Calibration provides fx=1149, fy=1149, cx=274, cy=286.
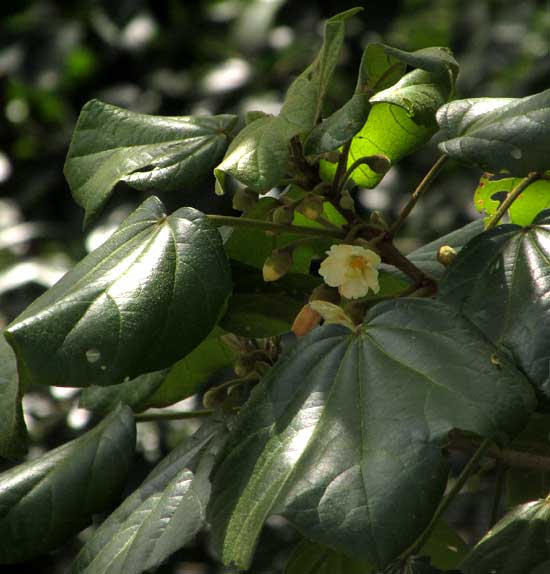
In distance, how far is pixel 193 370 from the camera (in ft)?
4.14

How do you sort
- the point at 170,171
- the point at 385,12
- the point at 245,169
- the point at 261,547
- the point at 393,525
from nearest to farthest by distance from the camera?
the point at 393,525 < the point at 245,169 < the point at 170,171 < the point at 261,547 < the point at 385,12

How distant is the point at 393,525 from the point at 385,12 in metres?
2.33

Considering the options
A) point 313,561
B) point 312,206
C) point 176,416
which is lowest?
point 313,561

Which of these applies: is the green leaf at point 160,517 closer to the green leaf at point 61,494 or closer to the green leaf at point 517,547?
the green leaf at point 61,494

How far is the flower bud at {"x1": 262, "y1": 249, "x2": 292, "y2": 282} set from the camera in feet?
3.42

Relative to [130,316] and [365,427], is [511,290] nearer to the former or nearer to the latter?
[365,427]

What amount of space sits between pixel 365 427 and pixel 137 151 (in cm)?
→ 39

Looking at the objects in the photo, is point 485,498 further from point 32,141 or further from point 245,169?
point 32,141

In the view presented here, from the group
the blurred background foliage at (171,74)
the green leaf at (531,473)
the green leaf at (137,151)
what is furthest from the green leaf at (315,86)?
the blurred background foliage at (171,74)

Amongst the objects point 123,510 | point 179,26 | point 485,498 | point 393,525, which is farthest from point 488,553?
point 179,26

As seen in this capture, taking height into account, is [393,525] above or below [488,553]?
above

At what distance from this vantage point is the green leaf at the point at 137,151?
1.04m

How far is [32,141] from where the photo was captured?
3.29m

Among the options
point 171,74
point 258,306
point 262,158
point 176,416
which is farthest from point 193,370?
point 171,74
